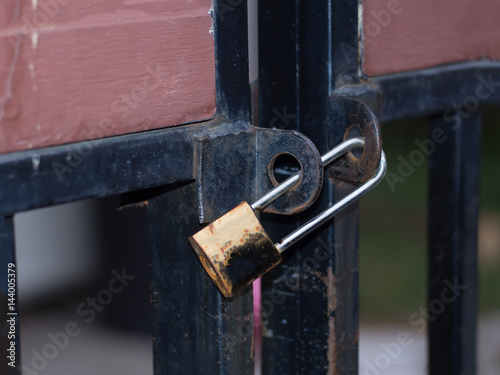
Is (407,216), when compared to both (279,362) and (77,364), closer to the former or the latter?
(77,364)

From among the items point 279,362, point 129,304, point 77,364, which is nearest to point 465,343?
point 279,362

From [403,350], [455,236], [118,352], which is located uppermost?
[455,236]

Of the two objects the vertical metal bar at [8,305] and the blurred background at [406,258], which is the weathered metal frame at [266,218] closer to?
the vertical metal bar at [8,305]

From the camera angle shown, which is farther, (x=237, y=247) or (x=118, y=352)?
(x=118, y=352)

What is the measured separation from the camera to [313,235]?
76 centimetres

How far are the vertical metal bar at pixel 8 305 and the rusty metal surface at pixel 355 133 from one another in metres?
0.33

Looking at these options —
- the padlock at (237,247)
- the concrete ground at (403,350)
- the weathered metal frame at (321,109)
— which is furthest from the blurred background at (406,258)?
the padlock at (237,247)

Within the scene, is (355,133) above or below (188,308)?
above

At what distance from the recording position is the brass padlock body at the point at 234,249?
1.89 ft

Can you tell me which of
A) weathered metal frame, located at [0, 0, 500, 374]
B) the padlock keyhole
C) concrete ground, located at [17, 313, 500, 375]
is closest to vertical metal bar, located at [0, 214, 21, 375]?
weathered metal frame, located at [0, 0, 500, 374]

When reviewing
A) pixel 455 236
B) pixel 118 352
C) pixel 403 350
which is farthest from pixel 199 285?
pixel 403 350

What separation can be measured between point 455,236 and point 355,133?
0.38 meters

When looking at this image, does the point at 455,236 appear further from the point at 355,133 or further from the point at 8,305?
the point at 8,305

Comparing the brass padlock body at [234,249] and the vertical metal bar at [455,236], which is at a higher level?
the brass padlock body at [234,249]
